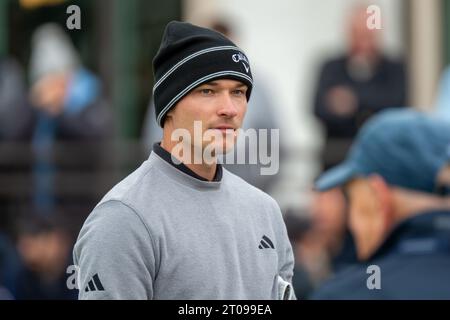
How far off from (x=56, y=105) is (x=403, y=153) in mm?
5145

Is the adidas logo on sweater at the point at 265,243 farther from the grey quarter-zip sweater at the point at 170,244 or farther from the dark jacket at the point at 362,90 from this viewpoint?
the dark jacket at the point at 362,90

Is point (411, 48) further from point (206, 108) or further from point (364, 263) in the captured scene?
point (206, 108)

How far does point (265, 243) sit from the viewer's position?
325 cm

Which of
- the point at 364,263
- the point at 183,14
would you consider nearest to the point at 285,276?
the point at 364,263

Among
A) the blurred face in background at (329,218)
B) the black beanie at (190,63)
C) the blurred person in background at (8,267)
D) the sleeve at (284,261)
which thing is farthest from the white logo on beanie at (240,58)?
the blurred face in background at (329,218)

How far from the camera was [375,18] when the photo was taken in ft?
12.6

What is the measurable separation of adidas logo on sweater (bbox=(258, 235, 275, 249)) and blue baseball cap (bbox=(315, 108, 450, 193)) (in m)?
1.41

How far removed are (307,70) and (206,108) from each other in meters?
9.61

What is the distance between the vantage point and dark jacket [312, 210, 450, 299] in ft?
14.0

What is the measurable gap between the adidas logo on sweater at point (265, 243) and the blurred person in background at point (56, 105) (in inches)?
232

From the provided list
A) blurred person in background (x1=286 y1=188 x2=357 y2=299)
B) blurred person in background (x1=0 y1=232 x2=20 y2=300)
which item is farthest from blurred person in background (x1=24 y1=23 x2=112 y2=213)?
blurred person in background (x1=286 y1=188 x2=357 y2=299)

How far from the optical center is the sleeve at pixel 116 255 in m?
3.06

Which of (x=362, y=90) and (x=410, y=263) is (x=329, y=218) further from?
(x=410, y=263)

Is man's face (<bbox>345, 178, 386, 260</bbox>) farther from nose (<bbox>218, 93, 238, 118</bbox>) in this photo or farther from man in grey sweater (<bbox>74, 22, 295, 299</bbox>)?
nose (<bbox>218, 93, 238, 118</bbox>)
